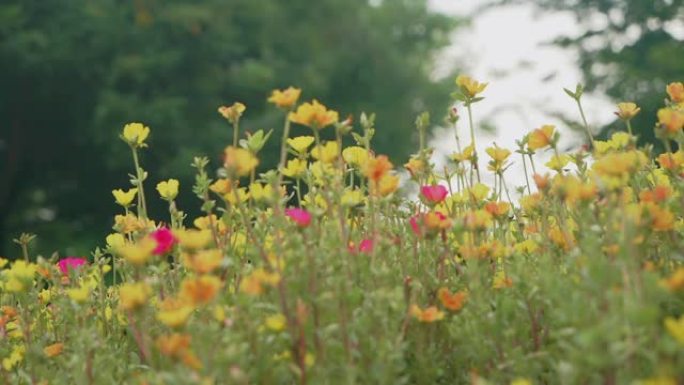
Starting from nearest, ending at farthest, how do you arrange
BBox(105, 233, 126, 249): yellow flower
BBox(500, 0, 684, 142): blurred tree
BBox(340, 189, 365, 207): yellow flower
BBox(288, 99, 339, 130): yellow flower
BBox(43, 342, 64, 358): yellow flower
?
1. BBox(288, 99, 339, 130): yellow flower
2. BBox(340, 189, 365, 207): yellow flower
3. BBox(43, 342, 64, 358): yellow flower
4. BBox(105, 233, 126, 249): yellow flower
5. BBox(500, 0, 684, 142): blurred tree

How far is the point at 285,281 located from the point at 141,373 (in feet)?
1.68

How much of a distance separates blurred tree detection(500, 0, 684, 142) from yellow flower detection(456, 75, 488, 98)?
10.6m

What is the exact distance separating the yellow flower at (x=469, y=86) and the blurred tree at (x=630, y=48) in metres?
10.6

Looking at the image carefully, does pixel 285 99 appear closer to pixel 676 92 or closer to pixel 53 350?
pixel 53 350

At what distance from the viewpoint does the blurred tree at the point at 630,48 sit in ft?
41.3

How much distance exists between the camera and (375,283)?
6.33ft

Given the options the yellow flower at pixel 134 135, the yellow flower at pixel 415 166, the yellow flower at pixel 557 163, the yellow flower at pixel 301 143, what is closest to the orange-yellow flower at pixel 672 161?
the yellow flower at pixel 557 163

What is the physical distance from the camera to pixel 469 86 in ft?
7.43

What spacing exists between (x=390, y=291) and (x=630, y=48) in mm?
13289

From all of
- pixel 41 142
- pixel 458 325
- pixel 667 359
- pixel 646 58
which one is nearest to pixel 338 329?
pixel 458 325

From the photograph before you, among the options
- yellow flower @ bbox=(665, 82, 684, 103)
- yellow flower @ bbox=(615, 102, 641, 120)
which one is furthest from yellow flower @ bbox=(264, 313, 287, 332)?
yellow flower @ bbox=(665, 82, 684, 103)

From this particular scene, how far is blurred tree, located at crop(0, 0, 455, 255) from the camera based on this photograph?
1393 centimetres

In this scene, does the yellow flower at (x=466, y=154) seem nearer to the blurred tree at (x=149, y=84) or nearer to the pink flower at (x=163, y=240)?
the pink flower at (x=163, y=240)

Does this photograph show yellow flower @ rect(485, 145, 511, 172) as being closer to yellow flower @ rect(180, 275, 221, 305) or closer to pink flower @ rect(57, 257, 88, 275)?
pink flower @ rect(57, 257, 88, 275)
